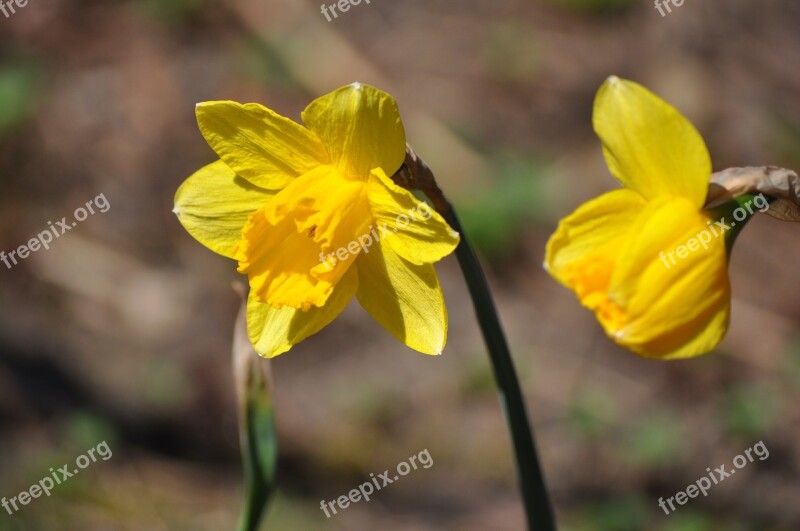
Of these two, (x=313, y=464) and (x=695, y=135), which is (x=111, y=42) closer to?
(x=313, y=464)

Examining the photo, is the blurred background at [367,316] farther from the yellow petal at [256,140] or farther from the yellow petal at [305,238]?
the yellow petal at [256,140]

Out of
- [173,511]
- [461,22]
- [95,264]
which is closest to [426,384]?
[173,511]

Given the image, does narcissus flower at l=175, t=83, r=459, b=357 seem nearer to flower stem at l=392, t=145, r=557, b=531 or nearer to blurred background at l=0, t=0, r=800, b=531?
flower stem at l=392, t=145, r=557, b=531

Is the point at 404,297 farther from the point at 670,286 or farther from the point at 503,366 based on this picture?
the point at 670,286

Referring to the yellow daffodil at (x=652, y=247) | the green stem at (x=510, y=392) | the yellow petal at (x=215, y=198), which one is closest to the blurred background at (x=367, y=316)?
the green stem at (x=510, y=392)

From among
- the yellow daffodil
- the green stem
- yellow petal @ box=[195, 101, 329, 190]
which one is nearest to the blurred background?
the green stem

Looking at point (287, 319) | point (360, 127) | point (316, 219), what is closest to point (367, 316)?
point (287, 319)
